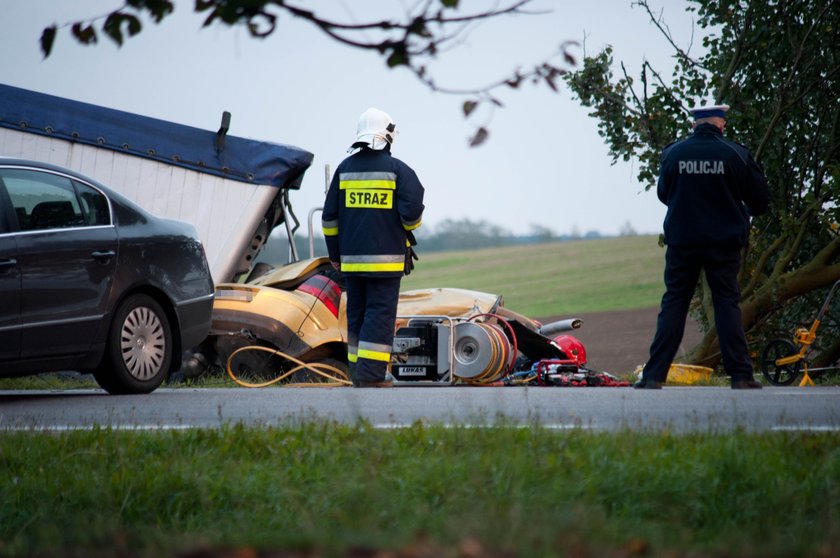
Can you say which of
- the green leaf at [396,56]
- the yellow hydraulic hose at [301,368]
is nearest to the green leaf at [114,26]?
the green leaf at [396,56]

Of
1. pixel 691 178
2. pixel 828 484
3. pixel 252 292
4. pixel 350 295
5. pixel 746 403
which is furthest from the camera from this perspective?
pixel 252 292

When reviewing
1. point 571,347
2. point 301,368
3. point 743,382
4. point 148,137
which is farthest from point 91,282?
point 571,347

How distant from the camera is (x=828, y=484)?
4.94m

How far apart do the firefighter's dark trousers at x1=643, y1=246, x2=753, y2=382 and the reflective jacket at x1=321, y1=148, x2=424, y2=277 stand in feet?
7.00

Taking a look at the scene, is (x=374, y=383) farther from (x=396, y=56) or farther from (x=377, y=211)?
(x=396, y=56)

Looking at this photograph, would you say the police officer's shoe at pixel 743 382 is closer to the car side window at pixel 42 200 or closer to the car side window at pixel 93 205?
the car side window at pixel 93 205

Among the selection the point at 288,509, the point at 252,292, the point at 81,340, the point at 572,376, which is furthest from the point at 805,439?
the point at 252,292

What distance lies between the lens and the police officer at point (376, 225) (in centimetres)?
1053

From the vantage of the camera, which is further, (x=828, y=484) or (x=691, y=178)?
(x=691, y=178)

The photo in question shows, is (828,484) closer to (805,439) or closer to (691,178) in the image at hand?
(805,439)

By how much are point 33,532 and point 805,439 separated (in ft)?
10.9

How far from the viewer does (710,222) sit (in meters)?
9.57

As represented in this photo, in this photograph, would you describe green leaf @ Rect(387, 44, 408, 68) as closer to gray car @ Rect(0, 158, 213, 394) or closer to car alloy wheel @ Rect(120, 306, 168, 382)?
gray car @ Rect(0, 158, 213, 394)

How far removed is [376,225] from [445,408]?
270 cm
